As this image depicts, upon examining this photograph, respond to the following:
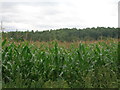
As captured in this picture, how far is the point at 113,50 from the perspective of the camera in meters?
7.95

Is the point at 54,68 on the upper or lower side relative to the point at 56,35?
lower

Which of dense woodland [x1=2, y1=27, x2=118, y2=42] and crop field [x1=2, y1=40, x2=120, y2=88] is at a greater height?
dense woodland [x1=2, y1=27, x2=118, y2=42]

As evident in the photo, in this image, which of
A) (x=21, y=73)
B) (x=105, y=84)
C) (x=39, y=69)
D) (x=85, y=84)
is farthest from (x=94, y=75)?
(x=21, y=73)

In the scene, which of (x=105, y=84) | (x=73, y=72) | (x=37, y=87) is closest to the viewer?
(x=37, y=87)

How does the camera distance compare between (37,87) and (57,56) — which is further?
(57,56)

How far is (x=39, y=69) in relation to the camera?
652 centimetres

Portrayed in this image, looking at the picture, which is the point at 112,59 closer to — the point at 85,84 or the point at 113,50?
the point at 113,50

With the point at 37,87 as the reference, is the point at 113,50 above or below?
above

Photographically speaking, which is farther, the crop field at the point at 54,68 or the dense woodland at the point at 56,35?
the dense woodland at the point at 56,35

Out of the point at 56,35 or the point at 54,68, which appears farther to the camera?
the point at 56,35

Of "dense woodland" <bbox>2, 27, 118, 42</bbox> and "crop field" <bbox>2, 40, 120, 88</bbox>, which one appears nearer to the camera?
"crop field" <bbox>2, 40, 120, 88</bbox>

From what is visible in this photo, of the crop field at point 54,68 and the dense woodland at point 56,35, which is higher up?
the dense woodland at point 56,35

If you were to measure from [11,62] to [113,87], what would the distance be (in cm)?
294

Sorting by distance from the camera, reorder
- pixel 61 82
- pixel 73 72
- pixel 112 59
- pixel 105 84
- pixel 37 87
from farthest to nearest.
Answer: pixel 112 59 → pixel 73 72 → pixel 105 84 → pixel 37 87 → pixel 61 82
